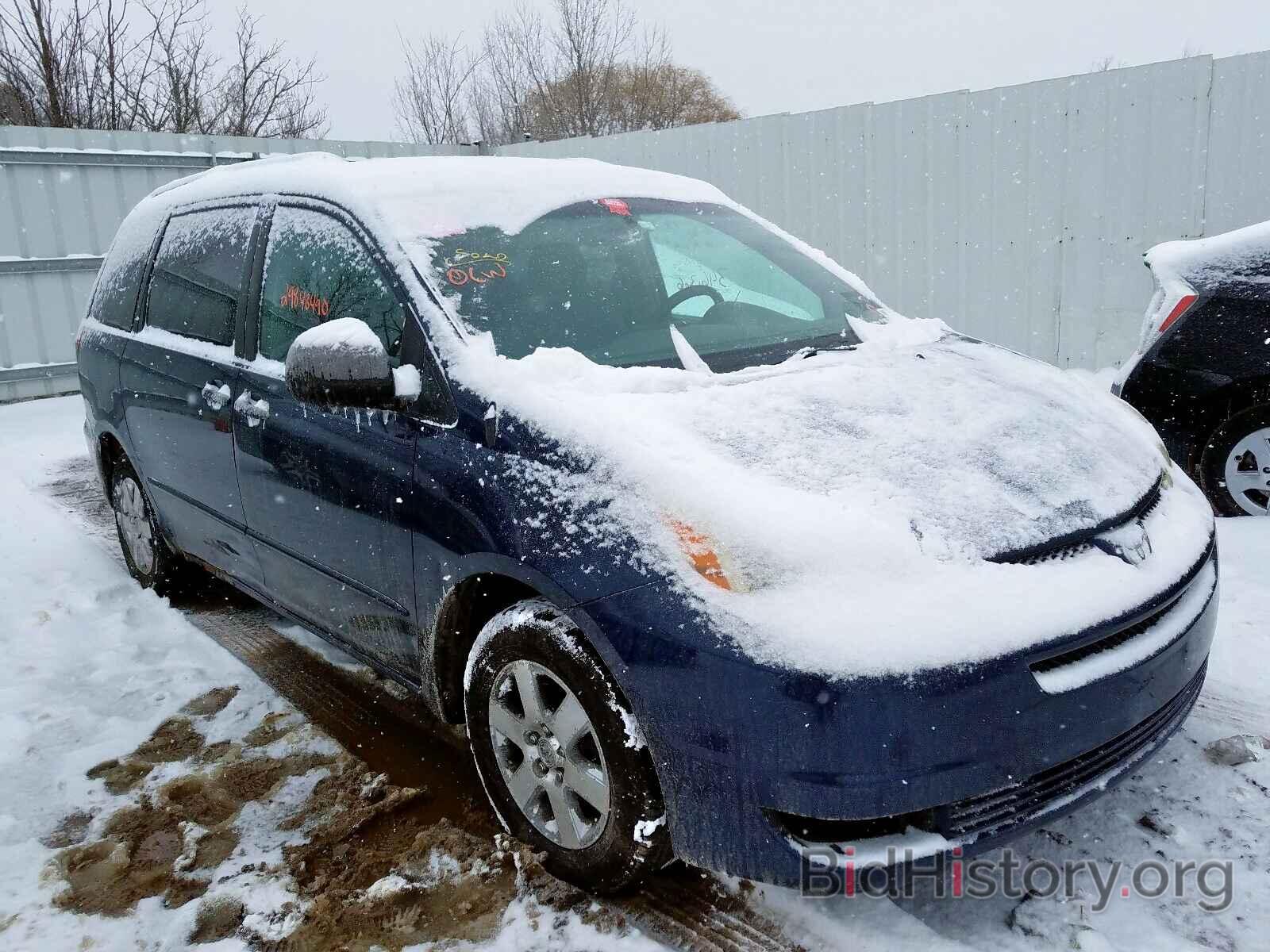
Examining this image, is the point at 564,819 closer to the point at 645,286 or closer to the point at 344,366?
the point at 344,366

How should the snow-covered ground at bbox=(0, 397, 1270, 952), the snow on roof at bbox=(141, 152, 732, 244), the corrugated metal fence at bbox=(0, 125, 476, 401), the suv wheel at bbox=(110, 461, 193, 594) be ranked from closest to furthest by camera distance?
the snow-covered ground at bbox=(0, 397, 1270, 952)
the snow on roof at bbox=(141, 152, 732, 244)
the suv wheel at bbox=(110, 461, 193, 594)
the corrugated metal fence at bbox=(0, 125, 476, 401)

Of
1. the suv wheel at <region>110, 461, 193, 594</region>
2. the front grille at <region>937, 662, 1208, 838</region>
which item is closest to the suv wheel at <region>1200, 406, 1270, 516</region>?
the front grille at <region>937, 662, 1208, 838</region>

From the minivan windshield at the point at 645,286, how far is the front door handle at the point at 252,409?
0.88m

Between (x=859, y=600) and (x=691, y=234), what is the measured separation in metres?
1.90

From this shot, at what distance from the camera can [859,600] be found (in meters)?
1.87

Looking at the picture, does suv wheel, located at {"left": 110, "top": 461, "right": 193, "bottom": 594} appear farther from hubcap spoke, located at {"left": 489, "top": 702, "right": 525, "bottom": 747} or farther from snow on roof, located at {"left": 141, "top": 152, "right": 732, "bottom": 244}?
hubcap spoke, located at {"left": 489, "top": 702, "right": 525, "bottom": 747}

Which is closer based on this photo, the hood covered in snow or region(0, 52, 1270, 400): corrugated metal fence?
the hood covered in snow

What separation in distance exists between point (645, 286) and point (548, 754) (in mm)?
1442

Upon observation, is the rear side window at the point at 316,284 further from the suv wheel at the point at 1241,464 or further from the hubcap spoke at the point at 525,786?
the suv wheel at the point at 1241,464

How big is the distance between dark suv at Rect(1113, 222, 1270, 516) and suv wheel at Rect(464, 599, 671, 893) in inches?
143

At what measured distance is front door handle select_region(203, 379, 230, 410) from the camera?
3.39 m

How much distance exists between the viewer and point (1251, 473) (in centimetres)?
454

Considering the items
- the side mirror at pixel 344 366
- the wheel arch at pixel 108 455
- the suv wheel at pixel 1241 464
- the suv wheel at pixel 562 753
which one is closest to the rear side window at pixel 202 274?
the wheel arch at pixel 108 455

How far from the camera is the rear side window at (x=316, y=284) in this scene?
2.75m
